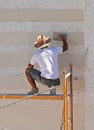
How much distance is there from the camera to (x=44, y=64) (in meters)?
8.08

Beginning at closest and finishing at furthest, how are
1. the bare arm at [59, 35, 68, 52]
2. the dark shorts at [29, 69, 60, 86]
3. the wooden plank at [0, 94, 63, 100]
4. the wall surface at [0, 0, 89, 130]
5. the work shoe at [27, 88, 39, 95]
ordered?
the wooden plank at [0, 94, 63, 100] → the dark shorts at [29, 69, 60, 86] → the work shoe at [27, 88, 39, 95] → the bare arm at [59, 35, 68, 52] → the wall surface at [0, 0, 89, 130]

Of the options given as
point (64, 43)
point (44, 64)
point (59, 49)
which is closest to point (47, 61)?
point (44, 64)

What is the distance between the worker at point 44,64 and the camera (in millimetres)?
8078

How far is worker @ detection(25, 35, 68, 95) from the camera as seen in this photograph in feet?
26.5

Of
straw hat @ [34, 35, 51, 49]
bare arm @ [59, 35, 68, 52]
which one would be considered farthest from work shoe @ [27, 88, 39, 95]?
bare arm @ [59, 35, 68, 52]

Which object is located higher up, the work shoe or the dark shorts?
the dark shorts

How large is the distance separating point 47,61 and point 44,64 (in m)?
0.07

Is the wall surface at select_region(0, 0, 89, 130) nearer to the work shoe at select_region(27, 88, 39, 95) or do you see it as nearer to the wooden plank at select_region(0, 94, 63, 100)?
the work shoe at select_region(27, 88, 39, 95)

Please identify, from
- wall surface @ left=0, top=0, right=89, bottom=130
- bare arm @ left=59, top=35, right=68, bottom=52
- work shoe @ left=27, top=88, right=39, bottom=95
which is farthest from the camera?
wall surface @ left=0, top=0, right=89, bottom=130

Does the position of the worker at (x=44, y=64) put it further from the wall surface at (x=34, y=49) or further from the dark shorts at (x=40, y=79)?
the wall surface at (x=34, y=49)

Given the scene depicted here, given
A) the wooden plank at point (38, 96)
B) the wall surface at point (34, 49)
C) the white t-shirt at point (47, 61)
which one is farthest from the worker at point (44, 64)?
the wall surface at point (34, 49)

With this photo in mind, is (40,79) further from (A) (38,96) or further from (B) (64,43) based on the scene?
(B) (64,43)

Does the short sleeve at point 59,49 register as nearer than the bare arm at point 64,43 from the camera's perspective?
Yes

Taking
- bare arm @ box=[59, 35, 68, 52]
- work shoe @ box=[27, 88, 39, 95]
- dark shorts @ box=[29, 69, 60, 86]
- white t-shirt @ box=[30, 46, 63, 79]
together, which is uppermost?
bare arm @ box=[59, 35, 68, 52]
